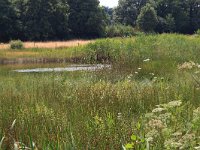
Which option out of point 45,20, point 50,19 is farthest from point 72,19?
point 45,20

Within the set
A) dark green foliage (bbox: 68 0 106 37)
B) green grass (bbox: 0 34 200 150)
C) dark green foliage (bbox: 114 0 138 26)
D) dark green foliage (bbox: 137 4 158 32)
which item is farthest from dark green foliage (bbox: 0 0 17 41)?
green grass (bbox: 0 34 200 150)

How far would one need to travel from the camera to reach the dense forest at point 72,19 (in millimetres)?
44031

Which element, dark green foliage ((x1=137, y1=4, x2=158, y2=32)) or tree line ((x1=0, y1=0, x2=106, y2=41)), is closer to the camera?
tree line ((x1=0, y1=0, x2=106, y2=41))

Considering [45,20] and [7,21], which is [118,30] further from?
[7,21]

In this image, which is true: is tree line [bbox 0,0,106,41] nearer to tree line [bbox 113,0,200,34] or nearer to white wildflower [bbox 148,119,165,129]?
tree line [bbox 113,0,200,34]

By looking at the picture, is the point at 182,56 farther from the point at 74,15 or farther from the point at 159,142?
the point at 74,15

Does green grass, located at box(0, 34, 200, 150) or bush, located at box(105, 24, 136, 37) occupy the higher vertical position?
green grass, located at box(0, 34, 200, 150)

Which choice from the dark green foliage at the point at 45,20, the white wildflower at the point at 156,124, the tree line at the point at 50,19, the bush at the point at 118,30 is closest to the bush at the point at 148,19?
the bush at the point at 118,30

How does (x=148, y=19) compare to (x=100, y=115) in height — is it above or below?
below

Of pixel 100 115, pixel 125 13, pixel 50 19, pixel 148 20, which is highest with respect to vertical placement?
pixel 125 13

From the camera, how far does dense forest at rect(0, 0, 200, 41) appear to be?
144 ft

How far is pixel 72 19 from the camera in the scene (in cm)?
5222

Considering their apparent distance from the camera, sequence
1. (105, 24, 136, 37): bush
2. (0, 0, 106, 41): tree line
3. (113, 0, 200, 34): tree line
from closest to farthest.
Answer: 1. (0, 0, 106, 41): tree line
2. (105, 24, 136, 37): bush
3. (113, 0, 200, 34): tree line

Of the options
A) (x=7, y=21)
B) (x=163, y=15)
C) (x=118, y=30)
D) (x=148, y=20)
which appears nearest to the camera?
(x=7, y=21)
